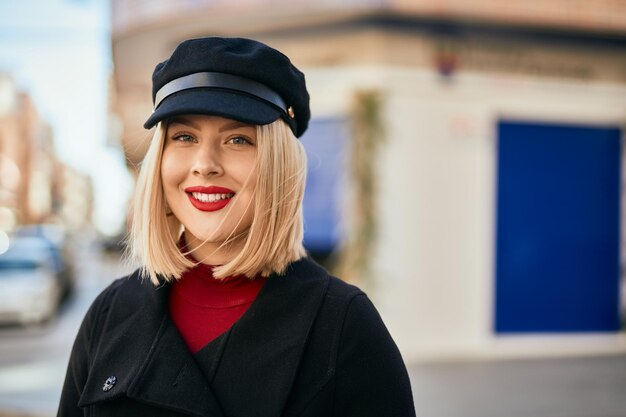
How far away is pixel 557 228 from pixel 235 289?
26.2ft

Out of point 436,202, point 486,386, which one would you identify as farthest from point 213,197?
point 436,202

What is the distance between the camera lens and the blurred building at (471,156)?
7980 millimetres

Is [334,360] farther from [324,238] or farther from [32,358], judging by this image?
[32,358]

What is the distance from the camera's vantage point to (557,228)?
8.67 meters

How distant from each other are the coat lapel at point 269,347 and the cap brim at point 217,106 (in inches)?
16.4

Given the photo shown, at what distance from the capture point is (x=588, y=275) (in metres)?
8.84

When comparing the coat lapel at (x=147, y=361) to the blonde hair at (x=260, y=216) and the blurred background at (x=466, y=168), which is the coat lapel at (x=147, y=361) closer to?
the blonde hair at (x=260, y=216)

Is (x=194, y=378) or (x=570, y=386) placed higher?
(x=194, y=378)

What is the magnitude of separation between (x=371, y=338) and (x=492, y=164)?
7266 millimetres

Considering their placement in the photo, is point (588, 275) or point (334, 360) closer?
point (334, 360)

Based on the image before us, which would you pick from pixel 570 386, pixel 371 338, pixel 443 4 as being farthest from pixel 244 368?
pixel 443 4

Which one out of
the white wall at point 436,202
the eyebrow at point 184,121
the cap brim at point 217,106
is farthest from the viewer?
the white wall at point 436,202

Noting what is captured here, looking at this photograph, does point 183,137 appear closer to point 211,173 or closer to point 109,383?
point 211,173

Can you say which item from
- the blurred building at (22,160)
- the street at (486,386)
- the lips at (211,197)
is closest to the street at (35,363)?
the street at (486,386)
